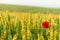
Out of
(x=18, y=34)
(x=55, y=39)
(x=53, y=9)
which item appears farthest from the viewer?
(x=53, y=9)

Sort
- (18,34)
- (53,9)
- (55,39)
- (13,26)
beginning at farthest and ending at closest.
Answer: (53,9) → (13,26) → (18,34) → (55,39)

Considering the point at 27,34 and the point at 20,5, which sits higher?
the point at 20,5

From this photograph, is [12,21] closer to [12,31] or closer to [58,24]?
[12,31]

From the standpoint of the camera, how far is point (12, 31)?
109 cm

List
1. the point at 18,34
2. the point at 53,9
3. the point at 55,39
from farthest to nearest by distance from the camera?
the point at 53,9
the point at 18,34
the point at 55,39

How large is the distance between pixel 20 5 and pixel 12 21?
694 millimetres

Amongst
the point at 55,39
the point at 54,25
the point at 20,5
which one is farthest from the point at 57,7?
the point at 55,39

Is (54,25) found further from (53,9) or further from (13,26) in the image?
(53,9)

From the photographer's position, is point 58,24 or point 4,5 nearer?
point 58,24

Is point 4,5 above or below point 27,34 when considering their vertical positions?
above

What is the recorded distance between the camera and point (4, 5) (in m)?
1.80

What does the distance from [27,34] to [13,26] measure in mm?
208

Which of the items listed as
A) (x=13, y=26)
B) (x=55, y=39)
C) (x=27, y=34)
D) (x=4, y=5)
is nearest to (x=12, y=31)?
(x=13, y=26)

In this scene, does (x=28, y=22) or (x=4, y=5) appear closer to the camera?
(x=28, y=22)
